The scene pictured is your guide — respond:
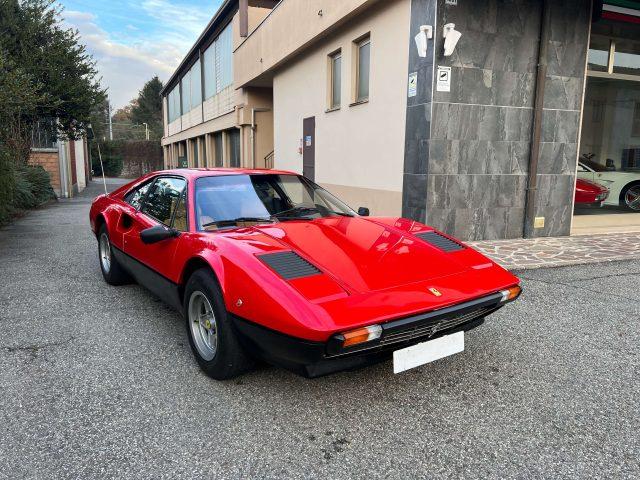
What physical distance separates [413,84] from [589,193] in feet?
15.3

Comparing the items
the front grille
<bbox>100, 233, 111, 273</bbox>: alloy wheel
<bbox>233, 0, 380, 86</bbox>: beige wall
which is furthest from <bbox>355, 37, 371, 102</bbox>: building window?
the front grille

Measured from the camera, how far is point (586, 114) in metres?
9.38

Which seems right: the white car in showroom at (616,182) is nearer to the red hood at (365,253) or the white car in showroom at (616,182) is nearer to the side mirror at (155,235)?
the red hood at (365,253)

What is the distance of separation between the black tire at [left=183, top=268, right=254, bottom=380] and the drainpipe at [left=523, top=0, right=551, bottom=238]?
621cm

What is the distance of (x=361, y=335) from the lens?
222cm

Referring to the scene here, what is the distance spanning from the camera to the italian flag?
7594mm

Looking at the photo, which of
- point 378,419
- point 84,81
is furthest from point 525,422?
point 84,81

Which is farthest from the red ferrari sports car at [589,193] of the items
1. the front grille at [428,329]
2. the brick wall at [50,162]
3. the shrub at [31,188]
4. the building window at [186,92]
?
the building window at [186,92]

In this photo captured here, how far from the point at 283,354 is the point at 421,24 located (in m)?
6.11

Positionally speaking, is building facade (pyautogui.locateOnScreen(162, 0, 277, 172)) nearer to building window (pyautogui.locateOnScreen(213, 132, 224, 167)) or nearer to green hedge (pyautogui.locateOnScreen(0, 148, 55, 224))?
building window (pyautogui.locateOnScreen(213, 132, 224, 167))

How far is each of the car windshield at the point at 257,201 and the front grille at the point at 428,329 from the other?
4.50 ft

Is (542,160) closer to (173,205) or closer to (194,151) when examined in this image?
(173,205)

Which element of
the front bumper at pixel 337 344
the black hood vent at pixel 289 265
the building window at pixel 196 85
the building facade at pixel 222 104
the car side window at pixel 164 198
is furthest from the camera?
the building window at pixel 196 85

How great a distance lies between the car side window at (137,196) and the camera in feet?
14.3
